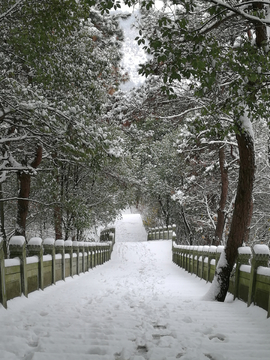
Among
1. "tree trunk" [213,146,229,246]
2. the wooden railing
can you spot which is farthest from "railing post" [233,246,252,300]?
the wooden railing

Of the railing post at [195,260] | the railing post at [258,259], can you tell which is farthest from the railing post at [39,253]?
the railing post at [195,260]

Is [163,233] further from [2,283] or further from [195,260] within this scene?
[2,283]

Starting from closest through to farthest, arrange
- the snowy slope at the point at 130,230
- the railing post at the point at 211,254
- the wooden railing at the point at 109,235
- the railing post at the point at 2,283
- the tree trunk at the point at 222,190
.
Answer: the railing post at the point at 2,283, the railing post at the point at 211,254, the tree trunk at the point at 222,190, the wooden railing at the point at 109,235, the snowy slope at the point at 130,230

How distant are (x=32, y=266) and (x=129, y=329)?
3591 mm

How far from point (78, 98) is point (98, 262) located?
1173 cm

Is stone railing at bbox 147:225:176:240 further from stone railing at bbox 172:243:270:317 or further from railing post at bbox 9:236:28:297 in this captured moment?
railing post at bbox 9:236:28:297

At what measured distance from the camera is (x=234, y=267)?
7.93 metres

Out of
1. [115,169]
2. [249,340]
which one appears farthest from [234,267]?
[115,169]

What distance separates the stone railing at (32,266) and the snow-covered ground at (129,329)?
252mm

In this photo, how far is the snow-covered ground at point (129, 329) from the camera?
374cm

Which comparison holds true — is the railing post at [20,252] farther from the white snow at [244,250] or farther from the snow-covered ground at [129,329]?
the white snow at [244,250]

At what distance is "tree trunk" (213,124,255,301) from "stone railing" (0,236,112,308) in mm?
4105

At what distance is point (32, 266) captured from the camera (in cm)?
751

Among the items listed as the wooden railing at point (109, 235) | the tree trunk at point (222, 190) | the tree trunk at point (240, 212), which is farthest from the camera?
the wooden railing at point (109, 235)
